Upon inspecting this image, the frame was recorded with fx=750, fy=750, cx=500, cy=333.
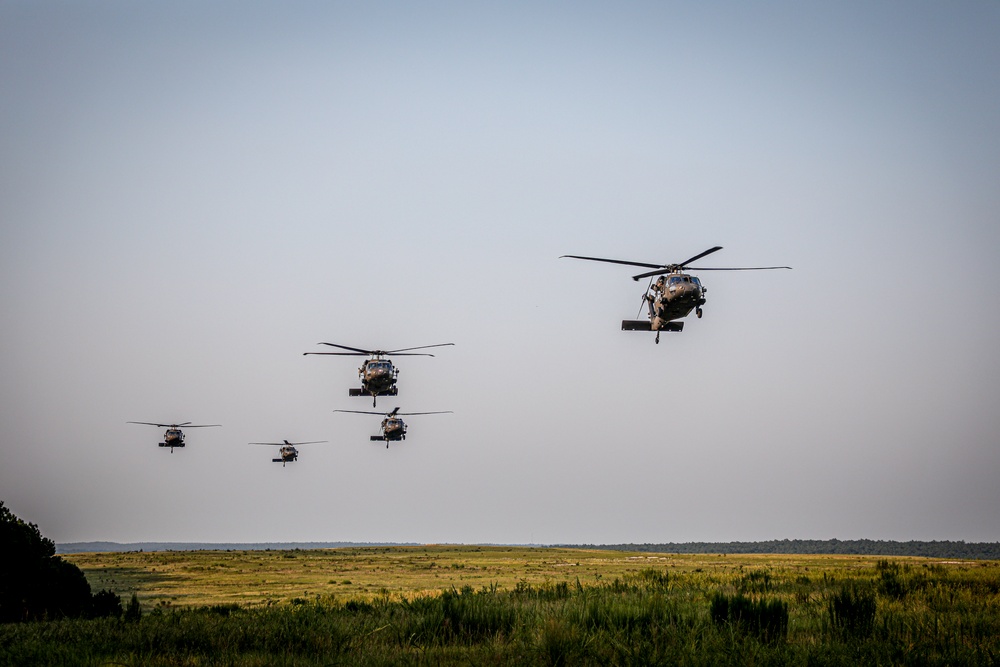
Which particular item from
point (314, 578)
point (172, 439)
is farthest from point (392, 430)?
point (172, 439)

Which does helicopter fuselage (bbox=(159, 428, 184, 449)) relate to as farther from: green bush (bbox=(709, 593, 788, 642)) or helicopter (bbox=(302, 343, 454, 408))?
green bush (bbox=(709, 593, 788, 642))

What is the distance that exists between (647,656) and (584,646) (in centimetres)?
95

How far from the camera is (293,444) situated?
7938 centimetres

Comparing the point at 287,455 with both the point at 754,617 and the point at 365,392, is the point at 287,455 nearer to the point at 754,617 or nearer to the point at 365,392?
the point at 365,392

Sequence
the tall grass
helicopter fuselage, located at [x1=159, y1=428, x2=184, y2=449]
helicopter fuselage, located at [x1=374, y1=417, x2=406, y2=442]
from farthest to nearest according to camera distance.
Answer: helicopter fuselage, located at [x1=159, y1=428, x2=184, y2=449] → helicopter fuselage, located at [x1=374, y1=417, x2=406, y2=442] → the tall grass

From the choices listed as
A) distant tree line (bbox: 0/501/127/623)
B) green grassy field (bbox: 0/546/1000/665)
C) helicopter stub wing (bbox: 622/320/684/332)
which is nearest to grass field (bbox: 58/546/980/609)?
distant tree line (bbox: 0/501/127/623)

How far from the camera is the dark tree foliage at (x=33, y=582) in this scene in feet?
86.7

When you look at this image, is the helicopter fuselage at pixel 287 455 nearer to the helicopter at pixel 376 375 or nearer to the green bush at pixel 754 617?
the helicopter at pixel 376 375

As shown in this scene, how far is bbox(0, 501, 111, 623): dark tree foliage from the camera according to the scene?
1041 inches

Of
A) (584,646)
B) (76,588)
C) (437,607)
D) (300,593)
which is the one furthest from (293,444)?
(584,646)

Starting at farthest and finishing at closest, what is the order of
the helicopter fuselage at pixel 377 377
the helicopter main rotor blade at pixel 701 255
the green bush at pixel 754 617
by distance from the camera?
the helicopter fuselage at pixel 377 377
the helicopter main rotor blade at pixel 701 255
the green bush at pixel 754 617

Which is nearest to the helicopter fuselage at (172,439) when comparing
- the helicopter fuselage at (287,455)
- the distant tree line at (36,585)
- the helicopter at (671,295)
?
the helicopter fuselage at (287,455)

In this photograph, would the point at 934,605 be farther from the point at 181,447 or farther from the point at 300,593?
the point at 181,447

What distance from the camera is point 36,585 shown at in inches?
1087
